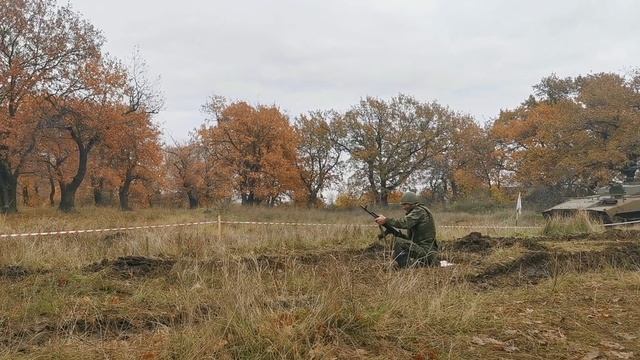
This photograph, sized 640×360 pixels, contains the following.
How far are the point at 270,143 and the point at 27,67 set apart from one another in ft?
79.8

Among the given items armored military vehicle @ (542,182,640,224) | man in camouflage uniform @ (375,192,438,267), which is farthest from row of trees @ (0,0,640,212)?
man in camouflage uniform @ (375,192,438,267)

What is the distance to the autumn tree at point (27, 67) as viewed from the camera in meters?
25.8

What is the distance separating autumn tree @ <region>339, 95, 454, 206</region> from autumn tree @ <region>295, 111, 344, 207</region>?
4.65 ft

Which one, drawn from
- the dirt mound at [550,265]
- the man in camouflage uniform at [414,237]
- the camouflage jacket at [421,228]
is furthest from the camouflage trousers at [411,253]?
the dirt mound at [550,265]

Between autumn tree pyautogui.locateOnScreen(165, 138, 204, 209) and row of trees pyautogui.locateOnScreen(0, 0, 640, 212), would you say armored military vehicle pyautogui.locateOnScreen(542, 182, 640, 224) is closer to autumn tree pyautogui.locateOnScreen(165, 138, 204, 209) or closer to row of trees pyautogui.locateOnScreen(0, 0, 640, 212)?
row of trees pyautogui.locateOnScreen(0, 0, 640, 212)

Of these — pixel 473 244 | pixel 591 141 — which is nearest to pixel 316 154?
pixel 591 141

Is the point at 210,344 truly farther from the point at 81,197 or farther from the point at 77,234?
the point at 81,197

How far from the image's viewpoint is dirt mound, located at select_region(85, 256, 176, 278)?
27.9ft

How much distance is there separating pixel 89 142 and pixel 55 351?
29.7 m

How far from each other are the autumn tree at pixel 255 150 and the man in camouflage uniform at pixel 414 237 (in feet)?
124

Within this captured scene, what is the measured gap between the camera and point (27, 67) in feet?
86.7

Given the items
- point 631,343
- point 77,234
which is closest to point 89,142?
point 77,234

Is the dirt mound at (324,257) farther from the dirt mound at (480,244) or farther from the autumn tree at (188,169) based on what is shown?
Result: the autumn tree at (188,169)

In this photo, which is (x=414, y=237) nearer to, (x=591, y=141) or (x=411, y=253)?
(x=411, y=253)
